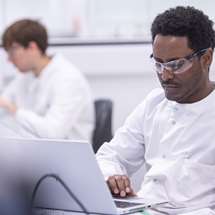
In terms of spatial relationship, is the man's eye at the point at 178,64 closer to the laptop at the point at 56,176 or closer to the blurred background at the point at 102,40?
the laptop at the point at 56,176

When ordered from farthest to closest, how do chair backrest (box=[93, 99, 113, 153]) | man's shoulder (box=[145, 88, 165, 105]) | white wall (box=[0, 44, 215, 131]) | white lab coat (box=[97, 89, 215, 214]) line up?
white wall (box=[0, 44, 215, 131]), chair backrest (box=[93, 99, 113, 153]), man's shoulder (box=[145, 88, 165, 105]), white lab coat (box=[97, 89, 215, 214])

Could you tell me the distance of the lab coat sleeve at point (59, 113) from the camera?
10.8 feet

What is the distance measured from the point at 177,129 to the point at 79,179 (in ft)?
1.78

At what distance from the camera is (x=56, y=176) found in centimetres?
157

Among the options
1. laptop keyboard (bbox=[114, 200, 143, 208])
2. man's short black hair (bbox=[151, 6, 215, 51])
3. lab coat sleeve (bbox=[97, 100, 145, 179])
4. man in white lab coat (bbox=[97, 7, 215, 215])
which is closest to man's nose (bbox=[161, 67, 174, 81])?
man in white lab coat (bbox=[97, 7, 215, 215])

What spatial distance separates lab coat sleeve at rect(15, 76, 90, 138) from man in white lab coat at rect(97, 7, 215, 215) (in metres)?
1.26

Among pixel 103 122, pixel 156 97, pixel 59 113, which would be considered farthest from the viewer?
pixel 103 122

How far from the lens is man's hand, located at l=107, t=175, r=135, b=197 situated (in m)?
1.83

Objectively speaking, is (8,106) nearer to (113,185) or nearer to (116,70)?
(116,70)

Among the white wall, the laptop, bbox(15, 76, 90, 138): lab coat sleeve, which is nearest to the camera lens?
the laptop

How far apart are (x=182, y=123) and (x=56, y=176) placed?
22.7 inches

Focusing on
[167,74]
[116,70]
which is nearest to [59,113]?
[116,70]

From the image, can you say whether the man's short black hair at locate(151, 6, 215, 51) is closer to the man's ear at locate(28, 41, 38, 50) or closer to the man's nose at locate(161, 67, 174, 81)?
the man's nose at locate(161, 67, 174, 81)

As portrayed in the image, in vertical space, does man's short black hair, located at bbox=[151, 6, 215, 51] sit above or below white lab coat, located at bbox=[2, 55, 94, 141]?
above
